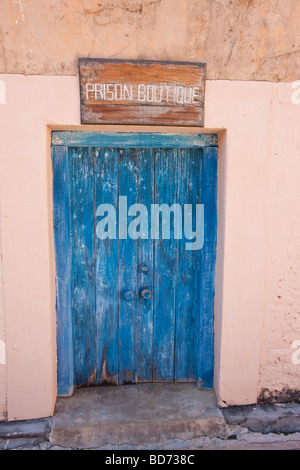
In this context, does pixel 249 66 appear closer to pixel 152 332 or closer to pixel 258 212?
pixel 258 212

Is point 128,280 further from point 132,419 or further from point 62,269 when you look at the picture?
point 132,419

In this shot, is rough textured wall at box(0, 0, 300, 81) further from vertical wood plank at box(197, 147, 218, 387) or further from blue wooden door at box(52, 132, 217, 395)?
vertical wood plank at box(197, 147, 218, 387)

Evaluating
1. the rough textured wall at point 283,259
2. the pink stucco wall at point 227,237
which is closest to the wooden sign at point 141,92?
the pink stucco wall at point 227,237

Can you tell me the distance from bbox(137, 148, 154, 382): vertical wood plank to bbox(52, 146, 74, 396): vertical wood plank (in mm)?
521

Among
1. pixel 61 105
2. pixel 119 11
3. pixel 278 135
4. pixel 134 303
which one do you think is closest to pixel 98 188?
pixel 61 105

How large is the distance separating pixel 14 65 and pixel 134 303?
5.95ft

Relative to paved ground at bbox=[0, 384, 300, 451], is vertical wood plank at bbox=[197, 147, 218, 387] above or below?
above

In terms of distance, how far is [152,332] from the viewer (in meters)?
2.91

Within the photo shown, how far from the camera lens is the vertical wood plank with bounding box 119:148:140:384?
8.85 feet

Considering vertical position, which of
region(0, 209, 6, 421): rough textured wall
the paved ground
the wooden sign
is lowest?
the paved ground

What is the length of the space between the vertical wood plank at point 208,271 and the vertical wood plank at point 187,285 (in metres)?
0.08

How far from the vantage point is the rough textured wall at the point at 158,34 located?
231cm

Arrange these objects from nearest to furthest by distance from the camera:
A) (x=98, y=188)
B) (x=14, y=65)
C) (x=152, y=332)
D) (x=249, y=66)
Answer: (x=14, y=65)
(x=249, y=66)
(x=98, y=188)
(x=152, y=332)

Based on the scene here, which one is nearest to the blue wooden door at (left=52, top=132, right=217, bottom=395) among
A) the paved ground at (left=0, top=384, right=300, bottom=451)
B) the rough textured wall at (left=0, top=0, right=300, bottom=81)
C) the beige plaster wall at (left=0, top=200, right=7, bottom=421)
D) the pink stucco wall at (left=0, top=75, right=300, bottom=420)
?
the pink stucco wall at (left=0, top=75, right=300, bottom=420)
